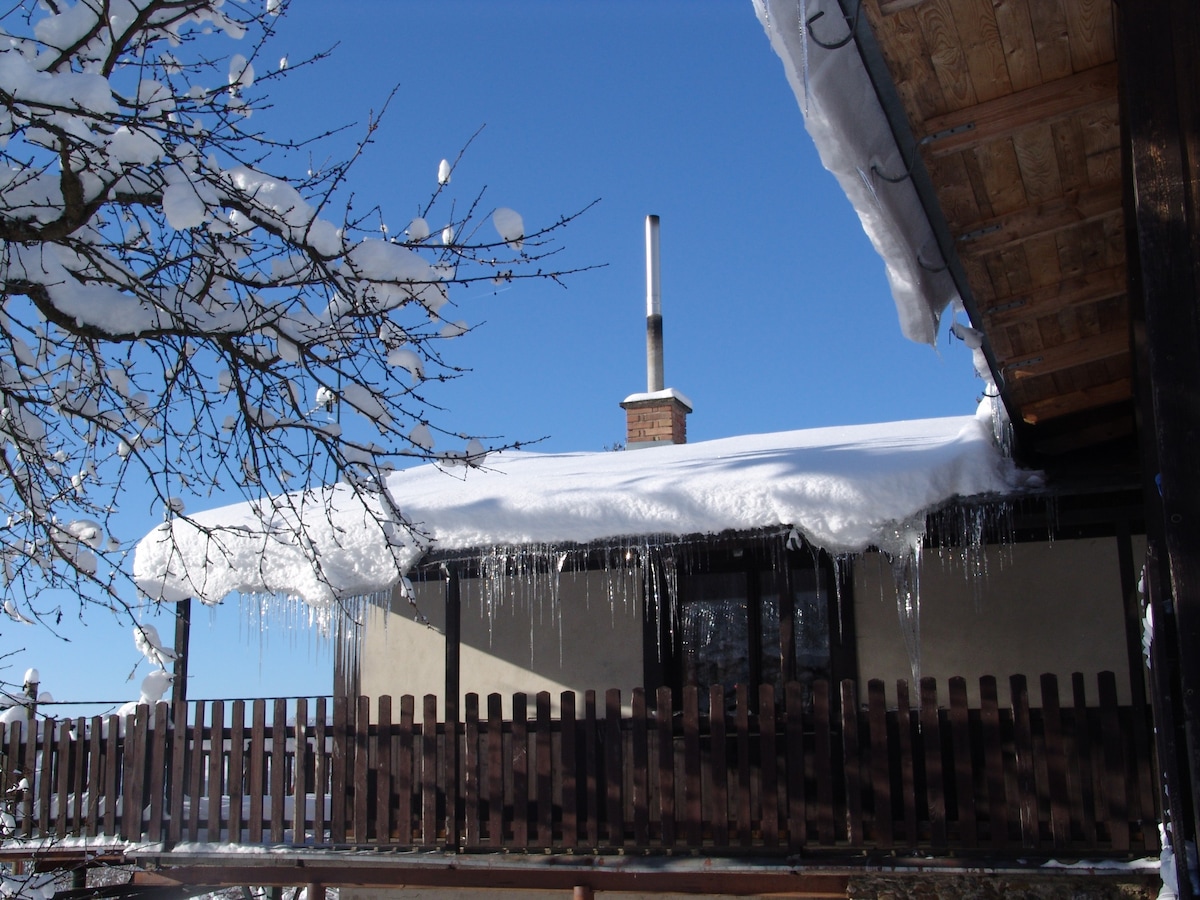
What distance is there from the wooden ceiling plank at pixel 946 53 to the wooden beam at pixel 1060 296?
1731mm

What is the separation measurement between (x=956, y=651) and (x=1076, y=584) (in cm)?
113

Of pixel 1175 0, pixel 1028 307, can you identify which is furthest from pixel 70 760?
pixel 1175 0

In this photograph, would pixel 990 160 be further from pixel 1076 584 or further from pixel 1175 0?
pixel 1076 584

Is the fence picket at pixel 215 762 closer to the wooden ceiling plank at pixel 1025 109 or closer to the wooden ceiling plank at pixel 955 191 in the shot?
the wooden ceiling plank at pixel 955 191

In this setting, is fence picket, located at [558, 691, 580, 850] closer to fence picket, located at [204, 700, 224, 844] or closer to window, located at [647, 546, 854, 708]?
window, located at [647, 546, 854, 708]

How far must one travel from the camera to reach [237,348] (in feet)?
15.9

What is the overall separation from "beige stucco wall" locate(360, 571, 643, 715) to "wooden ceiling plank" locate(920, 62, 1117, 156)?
6.84m

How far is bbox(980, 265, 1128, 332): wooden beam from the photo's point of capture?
564 cm

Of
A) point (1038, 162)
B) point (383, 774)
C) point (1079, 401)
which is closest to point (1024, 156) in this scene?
point (1038, 162)

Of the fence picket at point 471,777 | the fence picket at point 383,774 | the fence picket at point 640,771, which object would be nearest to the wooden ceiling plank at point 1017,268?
the fence picket at point 640,771

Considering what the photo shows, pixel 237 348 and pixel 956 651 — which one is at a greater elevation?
pixel 237 348

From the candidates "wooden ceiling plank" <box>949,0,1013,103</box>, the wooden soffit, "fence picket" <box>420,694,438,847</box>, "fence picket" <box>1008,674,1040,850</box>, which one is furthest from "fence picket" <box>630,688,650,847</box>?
"wooden ceiling plank" <box>949,0,1013,103</box>

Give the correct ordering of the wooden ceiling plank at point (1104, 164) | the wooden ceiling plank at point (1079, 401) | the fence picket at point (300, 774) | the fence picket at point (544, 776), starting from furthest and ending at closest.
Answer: the fence picket at point (300, 774) < the fence picket at point (544, 776) < the wooden ceiling plank at point (1079, 401) < the wooden ceiling plank at point (1104, 164)

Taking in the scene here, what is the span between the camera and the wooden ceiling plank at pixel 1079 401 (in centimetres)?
732
